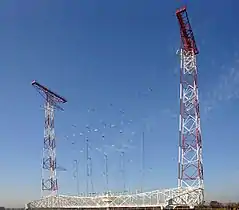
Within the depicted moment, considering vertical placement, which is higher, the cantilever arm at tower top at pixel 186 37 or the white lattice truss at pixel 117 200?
the cantilever arm at tower top at pixel 186 37

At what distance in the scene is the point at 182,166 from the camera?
2023 inches

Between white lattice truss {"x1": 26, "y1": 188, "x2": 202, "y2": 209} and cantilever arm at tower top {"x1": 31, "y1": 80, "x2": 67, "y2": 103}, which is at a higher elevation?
cantilever arm at tower top {"x1": 31, "y1": 80, "x2": 67, "y2": 103}

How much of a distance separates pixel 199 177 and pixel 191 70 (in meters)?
16.7

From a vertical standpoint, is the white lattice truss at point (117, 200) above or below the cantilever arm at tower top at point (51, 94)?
below

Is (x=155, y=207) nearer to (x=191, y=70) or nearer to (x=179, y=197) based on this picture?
(x=179, y=197)

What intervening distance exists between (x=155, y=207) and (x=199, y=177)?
11059mm

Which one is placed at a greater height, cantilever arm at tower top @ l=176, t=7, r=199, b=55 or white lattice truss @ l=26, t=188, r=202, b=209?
cantilever arm at tower top @ l=176, t=7, r=199, b=55

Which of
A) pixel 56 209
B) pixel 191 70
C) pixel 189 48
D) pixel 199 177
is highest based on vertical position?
pixel 189 48

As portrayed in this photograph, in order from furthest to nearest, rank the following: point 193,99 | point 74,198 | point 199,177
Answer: point 74,198, point 193,99, point 199,177

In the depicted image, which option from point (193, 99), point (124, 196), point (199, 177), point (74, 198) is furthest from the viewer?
point (74, 198)

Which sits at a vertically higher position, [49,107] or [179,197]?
[49,107]

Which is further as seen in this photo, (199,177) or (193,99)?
(193,99)

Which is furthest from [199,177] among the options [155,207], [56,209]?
[56,209]

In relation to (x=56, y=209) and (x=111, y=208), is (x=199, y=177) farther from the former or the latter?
(x=56, y=209)
